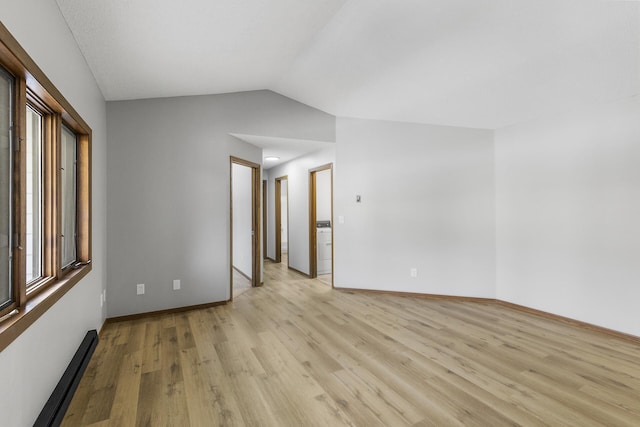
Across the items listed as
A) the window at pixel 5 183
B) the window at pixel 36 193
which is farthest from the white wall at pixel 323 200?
the window at pixel 5 183

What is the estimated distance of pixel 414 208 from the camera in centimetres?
425

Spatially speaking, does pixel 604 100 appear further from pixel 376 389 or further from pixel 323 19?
pixel 376 389

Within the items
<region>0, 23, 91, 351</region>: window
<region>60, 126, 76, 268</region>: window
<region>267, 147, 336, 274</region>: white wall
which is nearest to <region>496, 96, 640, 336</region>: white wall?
<region>267, 147, 336, 274</region>: white wall

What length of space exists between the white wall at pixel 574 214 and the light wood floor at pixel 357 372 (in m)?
0.35

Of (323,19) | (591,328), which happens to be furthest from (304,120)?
(591,328)

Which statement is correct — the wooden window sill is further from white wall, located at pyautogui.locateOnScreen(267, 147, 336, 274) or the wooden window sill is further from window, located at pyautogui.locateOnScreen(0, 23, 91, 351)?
white wall, located at pyautogui.locateOnScreen(267, 147, 336, 274)

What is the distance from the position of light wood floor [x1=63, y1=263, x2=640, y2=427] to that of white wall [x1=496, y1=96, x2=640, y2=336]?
349mm

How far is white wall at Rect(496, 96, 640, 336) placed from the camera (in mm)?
2861

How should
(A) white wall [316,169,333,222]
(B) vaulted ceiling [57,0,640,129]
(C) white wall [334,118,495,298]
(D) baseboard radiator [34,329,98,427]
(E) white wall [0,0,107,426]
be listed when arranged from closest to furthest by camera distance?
(E) white wall [0,0,107,426]
(D) baseboard radiator [34,329,98,427]
(B) vaulted ceiling [57,0,640,129]
(C) white wall [334,118,495,298]
(A) white wall [316,169,333,222]

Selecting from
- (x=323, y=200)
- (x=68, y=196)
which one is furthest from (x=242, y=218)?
Result: (x=68, y=196)

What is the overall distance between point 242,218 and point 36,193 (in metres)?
3.51

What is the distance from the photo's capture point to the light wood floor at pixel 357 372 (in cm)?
179

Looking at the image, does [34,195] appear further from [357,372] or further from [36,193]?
[357,372]

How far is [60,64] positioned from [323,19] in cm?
187
